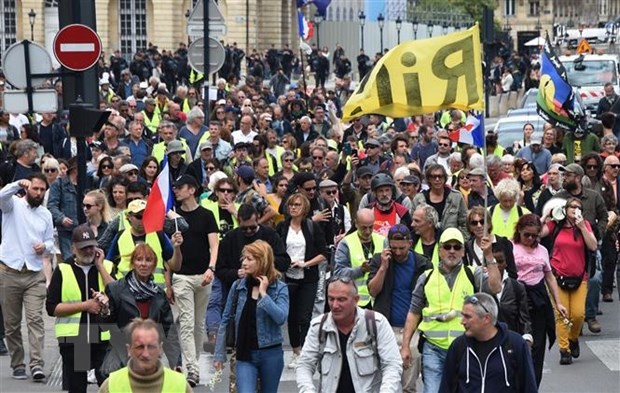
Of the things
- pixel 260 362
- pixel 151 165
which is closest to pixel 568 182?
pixel 151 165

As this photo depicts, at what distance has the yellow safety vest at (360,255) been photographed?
14656 millimetres

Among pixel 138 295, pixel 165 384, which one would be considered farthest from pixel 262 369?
pixel 165 384

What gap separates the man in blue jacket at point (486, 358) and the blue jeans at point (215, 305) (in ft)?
15.0

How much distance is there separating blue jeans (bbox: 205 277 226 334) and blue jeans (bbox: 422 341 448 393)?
2837mm

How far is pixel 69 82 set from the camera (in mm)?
18219

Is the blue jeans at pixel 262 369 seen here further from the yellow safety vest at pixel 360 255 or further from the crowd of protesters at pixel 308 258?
the yellow safety vest at pixel 360 255

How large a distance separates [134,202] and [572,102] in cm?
1148

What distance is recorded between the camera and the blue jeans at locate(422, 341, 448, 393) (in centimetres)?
1284

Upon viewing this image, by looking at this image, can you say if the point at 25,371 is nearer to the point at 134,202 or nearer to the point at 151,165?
the point at 134,202

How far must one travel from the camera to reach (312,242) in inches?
643

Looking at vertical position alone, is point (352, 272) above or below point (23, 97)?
below

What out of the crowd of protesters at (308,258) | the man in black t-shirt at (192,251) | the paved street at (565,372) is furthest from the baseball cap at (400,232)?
the man in black t-shirt at (192,251)

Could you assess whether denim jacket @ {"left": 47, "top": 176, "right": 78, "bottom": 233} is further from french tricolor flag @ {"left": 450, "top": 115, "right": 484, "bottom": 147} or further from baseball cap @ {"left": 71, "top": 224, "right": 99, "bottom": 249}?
french tricolor flag @ {"left": 450, "top": 115, "right": 484, "bottom": 147}

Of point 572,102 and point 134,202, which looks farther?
point 572,102
